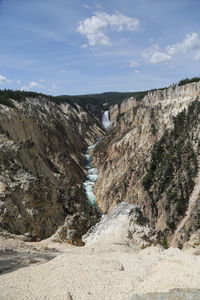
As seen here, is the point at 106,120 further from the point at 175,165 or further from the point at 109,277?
the point at 109,277

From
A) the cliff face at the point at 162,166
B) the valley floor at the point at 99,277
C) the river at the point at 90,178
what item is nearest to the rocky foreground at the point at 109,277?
the valley floor at the point at 99,277

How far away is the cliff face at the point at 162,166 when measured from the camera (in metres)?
40.2

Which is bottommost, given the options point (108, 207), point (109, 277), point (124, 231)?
point (108, 207)

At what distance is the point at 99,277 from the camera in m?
11.7

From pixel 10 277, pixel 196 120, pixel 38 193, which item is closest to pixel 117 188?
pixel 196 120

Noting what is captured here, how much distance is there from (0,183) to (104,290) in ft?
38.0

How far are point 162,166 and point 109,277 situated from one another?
3600 centimetres

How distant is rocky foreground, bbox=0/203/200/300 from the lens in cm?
1058

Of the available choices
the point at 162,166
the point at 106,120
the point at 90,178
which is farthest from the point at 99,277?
the point at 106,120

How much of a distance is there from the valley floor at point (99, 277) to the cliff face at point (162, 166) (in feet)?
72.1

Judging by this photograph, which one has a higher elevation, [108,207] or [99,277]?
[99,277]

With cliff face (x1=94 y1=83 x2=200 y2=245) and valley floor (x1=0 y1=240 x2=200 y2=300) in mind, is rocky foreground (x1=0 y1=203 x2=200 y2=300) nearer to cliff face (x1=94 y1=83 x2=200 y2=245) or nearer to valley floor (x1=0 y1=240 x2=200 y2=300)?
valley floor (x1=0 y1=240 x2=200 y2=300)

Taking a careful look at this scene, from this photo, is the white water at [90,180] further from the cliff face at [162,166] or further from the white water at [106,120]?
the white water at [106,120]

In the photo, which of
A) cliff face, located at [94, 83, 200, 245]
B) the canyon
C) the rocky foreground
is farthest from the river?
the rocky foreground
